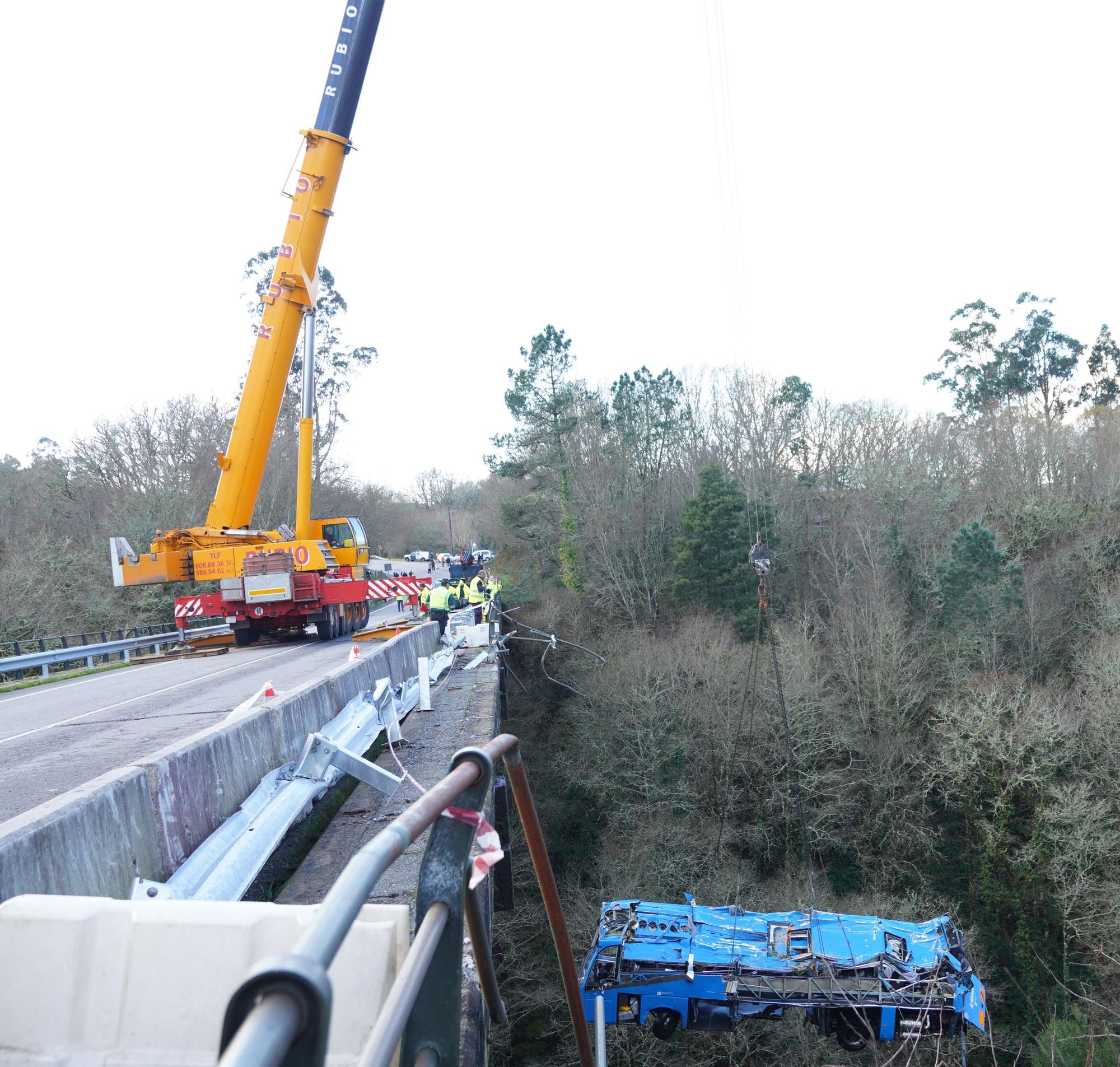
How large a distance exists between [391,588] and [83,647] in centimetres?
651

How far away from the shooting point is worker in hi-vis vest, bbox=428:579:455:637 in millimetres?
16672

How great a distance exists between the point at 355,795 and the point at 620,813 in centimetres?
2087

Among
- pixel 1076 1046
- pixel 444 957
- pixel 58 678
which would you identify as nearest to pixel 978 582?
pixel 1076 1046

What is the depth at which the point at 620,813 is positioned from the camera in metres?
25.8

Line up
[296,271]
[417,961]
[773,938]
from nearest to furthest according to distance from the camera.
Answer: [417,961] → [773,938] → [296,271]

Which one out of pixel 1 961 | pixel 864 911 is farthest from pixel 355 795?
pixel 864 911

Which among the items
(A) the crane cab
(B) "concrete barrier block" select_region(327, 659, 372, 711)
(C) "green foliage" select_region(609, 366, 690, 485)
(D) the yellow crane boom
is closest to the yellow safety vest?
(D) the yellow crane boom

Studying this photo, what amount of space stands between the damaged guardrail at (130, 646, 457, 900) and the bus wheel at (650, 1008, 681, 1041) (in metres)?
10.2

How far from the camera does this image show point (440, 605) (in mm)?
17219

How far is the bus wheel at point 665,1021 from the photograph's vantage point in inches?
578

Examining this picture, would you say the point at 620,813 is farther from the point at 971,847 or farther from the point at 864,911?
the point at 971,847

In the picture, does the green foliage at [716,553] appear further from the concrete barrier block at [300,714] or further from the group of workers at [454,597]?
the concrete barrier block at [300,714]

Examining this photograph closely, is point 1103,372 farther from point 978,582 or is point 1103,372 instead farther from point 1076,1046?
point 1076,1046

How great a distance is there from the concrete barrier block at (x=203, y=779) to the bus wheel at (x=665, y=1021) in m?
12.3
